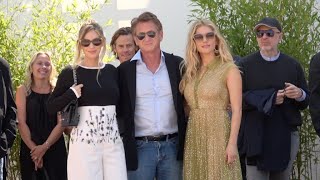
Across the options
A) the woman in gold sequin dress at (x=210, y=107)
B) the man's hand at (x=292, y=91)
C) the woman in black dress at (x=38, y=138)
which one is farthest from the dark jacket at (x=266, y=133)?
the woman in black dress at (x=38, y=138)

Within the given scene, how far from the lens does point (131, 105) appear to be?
4.20m

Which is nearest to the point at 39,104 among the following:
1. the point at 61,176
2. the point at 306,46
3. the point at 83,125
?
the point at 61,176

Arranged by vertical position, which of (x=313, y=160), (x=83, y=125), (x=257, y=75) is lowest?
(x=313, y=160)

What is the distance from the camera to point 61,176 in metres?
5.39

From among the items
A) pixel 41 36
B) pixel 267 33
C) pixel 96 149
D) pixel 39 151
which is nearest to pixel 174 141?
pixel 96 149

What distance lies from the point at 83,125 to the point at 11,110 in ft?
2.24

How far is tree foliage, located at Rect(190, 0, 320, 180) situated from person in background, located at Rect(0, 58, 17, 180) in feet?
7.45

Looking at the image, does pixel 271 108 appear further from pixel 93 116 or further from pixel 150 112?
pixel 93 116

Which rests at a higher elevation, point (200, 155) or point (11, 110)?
point (11, 110)

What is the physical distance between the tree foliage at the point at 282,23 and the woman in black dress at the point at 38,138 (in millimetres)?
1865

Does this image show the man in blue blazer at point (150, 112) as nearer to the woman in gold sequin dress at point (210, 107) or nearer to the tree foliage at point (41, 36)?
the woman in gold sequin dress at point (210, 107)

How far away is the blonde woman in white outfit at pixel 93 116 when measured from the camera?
410 cm

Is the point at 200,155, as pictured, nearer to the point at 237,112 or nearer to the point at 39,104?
the point at 237,112

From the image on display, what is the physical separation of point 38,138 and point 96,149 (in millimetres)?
1422
